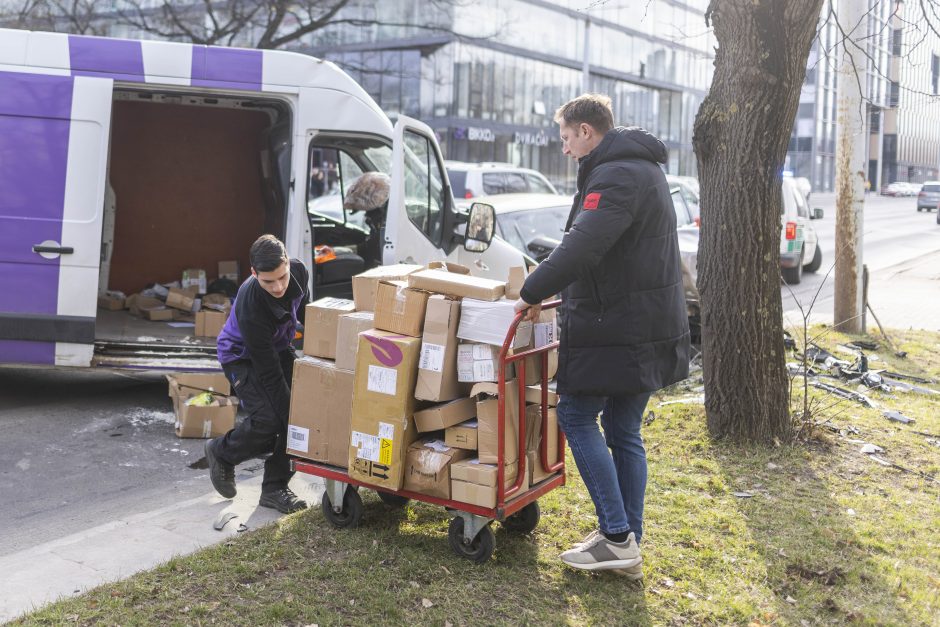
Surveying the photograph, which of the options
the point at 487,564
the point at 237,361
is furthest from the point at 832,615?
the point at 237,361

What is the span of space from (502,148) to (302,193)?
3584cm

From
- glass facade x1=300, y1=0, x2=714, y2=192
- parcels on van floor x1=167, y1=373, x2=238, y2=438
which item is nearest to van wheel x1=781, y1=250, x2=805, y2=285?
parcels on van floor x1=167, y1=373, x2=238, y2=438

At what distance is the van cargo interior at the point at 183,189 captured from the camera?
923 centimetres

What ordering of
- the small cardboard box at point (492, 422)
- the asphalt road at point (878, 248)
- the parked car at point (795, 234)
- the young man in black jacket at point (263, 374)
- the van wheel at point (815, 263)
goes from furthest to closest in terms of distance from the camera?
the van wheel at point (815, 263) < the parked car at point (795, 234) < the asphalt road at point (878, 248) < the young man in black jacket at point (263, 374) < the small cardboard box at point (492, 422)

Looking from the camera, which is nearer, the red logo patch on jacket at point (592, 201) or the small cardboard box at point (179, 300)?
the red logo patch on jacket at point (592, 201)

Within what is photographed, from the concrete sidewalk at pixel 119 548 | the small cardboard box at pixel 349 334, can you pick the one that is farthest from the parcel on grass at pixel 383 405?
the concrete sidewalk at pixel 119 548

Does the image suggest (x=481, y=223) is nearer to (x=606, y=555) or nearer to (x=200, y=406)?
(x=200, y=406)

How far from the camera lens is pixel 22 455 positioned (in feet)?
19.7

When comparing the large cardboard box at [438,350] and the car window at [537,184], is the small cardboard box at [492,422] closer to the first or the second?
the large cardboard box at [438,350]

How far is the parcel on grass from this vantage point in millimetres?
4223

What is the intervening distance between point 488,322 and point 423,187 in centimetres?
363

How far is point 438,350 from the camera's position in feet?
13.8

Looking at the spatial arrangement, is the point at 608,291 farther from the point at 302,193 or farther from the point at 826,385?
the point at 826,385

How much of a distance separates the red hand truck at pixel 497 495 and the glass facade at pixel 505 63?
2916 centimetres
